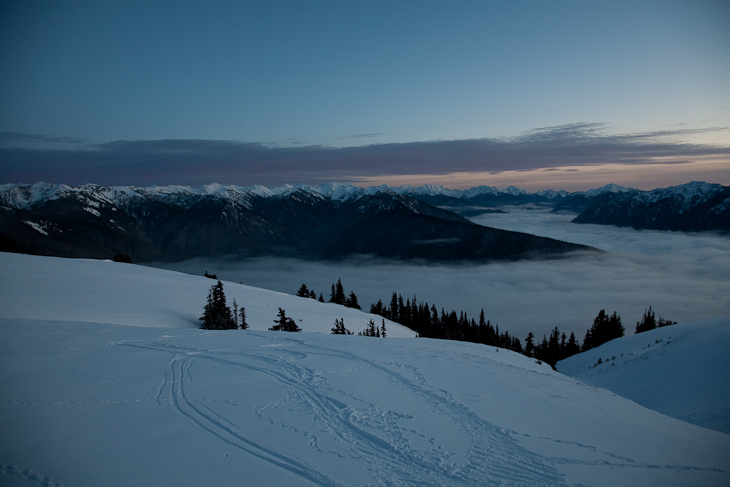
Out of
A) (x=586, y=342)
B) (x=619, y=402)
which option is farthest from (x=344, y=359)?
(x=586, y=342)

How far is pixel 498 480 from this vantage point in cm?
657

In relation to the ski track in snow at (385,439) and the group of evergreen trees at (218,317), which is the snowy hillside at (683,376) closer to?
the ski track in snow at (385,439)

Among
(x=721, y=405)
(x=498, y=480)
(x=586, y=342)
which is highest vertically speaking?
(x=498, y=480)

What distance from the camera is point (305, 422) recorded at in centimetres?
817

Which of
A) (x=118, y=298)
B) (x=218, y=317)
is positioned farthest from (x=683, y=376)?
(x=118, y=298)

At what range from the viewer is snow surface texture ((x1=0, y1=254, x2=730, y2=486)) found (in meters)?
6.47

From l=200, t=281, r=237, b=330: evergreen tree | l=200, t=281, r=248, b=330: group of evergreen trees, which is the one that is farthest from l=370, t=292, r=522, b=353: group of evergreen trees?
l=200, t=281, r=237, b=330: evergreen tree

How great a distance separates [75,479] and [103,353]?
7.72 m

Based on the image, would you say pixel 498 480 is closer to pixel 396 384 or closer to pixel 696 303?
pixel 396 384

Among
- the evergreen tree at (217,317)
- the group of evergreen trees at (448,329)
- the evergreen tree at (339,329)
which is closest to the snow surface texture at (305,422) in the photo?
the evergreen tree at (217,317)

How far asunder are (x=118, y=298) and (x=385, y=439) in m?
27.6

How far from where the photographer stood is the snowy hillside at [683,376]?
16.3 m

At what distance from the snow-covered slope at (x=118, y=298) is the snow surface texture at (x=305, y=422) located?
730 centimetres

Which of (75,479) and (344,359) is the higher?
(75,479)
